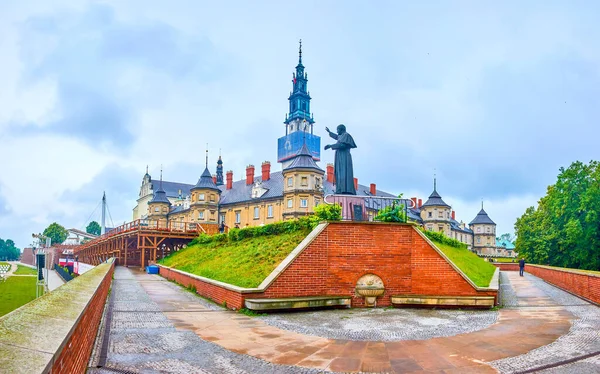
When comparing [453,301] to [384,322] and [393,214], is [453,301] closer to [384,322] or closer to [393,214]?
[393,214]

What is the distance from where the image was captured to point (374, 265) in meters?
13.8

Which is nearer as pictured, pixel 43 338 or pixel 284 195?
pixel 43 338

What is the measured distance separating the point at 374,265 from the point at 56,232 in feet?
430

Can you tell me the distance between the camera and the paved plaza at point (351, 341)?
6988mm

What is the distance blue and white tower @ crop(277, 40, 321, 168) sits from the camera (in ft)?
289

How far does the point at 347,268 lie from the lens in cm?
1362

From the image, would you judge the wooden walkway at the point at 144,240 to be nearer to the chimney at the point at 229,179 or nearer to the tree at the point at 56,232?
the chimney at the point at 229,179

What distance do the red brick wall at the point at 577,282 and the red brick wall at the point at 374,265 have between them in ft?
15.7

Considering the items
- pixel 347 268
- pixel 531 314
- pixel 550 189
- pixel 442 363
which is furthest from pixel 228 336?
pixel 550 189

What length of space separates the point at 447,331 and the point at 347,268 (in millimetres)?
4331

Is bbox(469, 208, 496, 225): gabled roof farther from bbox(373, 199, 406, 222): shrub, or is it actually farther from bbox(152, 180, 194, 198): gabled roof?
bbox(373, 199, 406, 222): shrub

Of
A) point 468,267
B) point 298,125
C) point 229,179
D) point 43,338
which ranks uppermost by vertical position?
point 298,125

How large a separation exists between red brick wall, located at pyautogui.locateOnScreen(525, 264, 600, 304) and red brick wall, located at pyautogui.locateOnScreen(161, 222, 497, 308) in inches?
188

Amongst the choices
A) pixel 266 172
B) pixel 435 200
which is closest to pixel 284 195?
pixel 266 172
